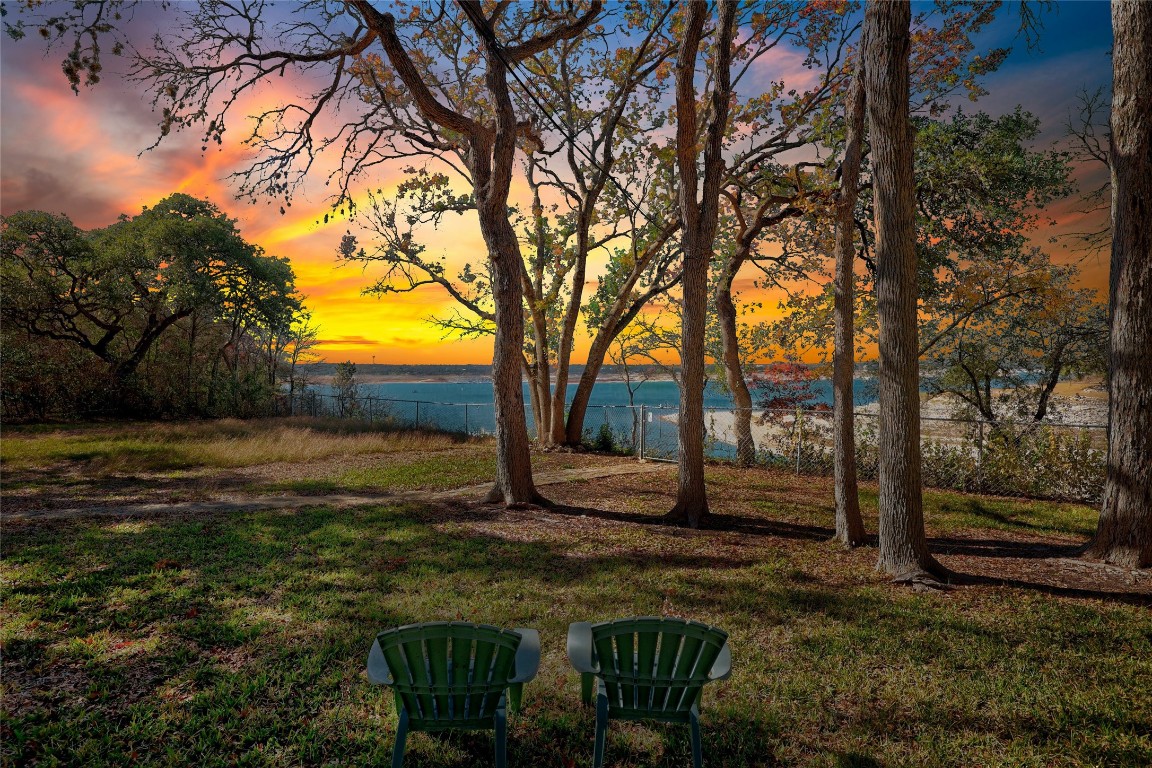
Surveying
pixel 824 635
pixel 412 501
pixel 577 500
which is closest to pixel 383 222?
pixel 412 501

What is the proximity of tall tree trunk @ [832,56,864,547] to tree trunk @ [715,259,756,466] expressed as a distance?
270 inches

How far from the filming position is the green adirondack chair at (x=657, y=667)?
2854mm

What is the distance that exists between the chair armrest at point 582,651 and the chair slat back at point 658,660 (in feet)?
0.18

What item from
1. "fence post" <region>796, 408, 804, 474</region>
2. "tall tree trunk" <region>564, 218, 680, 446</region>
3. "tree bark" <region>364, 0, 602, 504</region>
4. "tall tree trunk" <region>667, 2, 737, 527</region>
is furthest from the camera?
"tall tree trunk" <region>564, 218, 680, 446</region>

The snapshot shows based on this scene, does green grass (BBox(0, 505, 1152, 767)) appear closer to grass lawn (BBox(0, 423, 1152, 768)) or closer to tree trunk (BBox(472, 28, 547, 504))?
grass lawn (BBox(0, 423, 1152, 768))

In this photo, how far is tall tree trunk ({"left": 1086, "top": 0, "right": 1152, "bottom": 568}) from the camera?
6.38m

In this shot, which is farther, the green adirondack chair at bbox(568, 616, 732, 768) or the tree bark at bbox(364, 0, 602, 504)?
the tree bark at bbox(364, 0, 602, 504)

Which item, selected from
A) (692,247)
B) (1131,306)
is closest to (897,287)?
(1131,306)

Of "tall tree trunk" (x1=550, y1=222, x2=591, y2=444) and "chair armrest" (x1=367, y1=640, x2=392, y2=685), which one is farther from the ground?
"tall tree trunk" (x1=550, y1=222, x2=591, y2=444)

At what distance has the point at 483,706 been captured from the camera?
9.35 ft

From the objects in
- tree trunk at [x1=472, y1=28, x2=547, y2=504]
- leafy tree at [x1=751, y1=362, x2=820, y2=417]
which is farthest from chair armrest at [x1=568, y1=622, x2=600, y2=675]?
leafy tree at [x1=751, y1=362, x2=820, y2=417]

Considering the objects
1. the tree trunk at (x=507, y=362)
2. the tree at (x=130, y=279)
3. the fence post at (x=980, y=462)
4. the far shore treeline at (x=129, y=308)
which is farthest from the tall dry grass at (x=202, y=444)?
the fence post at (x=980, y=462)

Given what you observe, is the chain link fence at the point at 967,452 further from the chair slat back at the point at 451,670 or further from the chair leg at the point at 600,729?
the chair slat back at the point at 451,670

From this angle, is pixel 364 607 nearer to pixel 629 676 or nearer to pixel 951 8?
pixel 629 676
